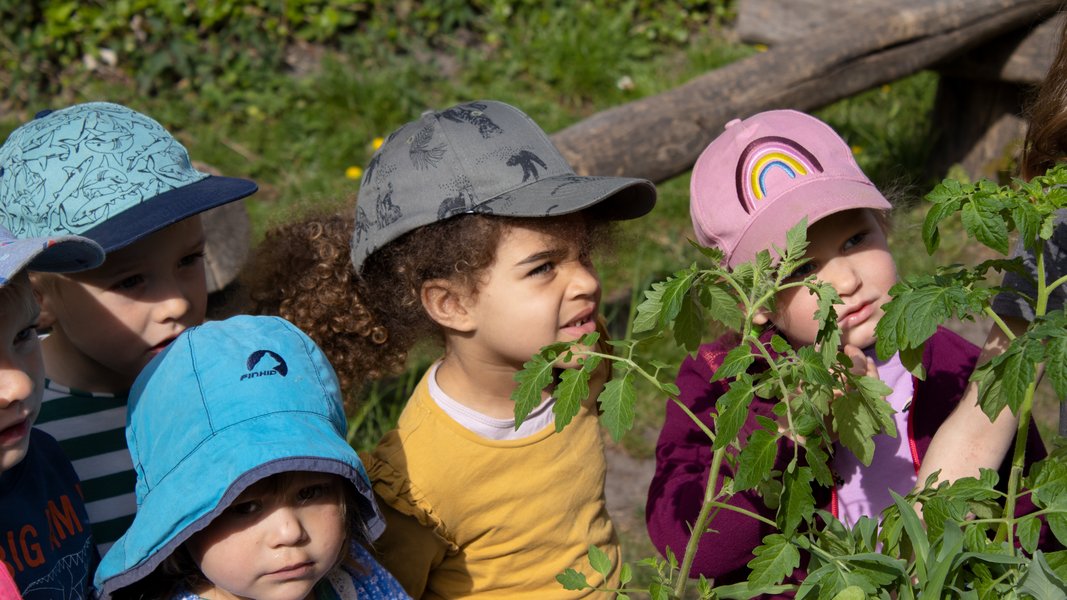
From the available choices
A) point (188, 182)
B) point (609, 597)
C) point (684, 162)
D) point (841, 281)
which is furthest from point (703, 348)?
point (684, 162)

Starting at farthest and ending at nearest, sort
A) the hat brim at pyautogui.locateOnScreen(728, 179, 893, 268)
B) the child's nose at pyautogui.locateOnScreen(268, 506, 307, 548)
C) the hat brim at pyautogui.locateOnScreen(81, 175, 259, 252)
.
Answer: the hat brim at pyautogui.locateOnScreen(81, 175, 259, 252) < the hat brim at pyautogui.locateOnScreen(728, 179, 893, 268) < the child's nose at pyautogui.locateOnScreen(268, 506, 307, 548)

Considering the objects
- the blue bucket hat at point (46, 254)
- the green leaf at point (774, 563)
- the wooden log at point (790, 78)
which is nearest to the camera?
the green leaf at point (774, 563)

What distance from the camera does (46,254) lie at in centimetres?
179

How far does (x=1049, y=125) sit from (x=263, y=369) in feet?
4.30

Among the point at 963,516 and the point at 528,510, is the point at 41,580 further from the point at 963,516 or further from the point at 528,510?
the point at 963,516

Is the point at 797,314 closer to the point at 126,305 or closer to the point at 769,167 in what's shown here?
the point at 769,167

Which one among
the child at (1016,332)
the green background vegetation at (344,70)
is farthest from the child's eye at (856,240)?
the green background vegetation at (344,70)

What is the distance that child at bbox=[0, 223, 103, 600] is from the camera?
5.43ft

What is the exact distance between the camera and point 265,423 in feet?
5.74

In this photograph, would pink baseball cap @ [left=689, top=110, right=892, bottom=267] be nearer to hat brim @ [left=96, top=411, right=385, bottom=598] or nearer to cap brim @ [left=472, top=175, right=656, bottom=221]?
cap brim @ [left=472, top=175, right=656, bottom=221]

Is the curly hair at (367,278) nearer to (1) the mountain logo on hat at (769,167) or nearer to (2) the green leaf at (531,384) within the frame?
(1) the mountain logo on hat at (769,167)

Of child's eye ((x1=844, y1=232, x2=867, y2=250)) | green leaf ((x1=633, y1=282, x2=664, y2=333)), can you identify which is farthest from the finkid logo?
child's eye ((x1=844, y1=232, x2=867, y2=250))

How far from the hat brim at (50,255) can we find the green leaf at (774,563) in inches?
42.9

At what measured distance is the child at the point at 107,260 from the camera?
2072mm
